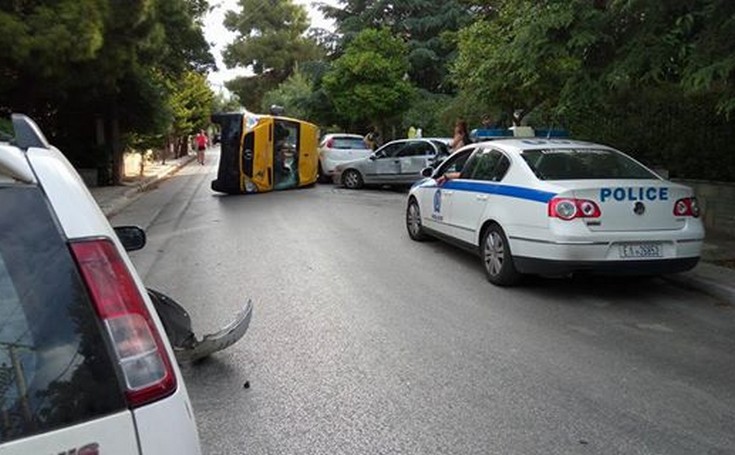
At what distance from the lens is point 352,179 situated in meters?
20.2

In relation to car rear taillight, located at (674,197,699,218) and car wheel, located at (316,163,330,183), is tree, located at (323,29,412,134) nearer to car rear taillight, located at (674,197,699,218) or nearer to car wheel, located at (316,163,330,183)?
car wheel, located at (316,163,330,183)

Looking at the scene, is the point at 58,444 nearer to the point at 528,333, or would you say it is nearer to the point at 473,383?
the point at 473,383

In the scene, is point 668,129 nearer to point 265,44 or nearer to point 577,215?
point 577,215

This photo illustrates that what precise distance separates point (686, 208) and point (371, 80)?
21286 millimetres

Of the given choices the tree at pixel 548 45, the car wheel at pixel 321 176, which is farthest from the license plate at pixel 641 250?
the car wheel at pixel 321 176

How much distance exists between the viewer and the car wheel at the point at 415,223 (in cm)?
1052

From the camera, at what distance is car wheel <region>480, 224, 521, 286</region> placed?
742 cm

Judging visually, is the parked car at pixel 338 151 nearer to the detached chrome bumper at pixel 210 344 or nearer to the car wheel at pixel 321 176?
the car wheel at pixel 321 176

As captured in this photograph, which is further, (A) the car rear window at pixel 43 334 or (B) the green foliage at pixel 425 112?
(B) the green foliage at pixel 425 112

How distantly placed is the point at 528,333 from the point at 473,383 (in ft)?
4.34

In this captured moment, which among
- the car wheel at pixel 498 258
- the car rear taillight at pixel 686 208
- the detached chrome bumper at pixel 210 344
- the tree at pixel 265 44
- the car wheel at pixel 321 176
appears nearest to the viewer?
the detached chrome bumper at pixel 210 344

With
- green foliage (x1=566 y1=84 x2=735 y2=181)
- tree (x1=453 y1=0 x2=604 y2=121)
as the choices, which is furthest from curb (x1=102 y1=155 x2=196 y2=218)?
green foliage (x1=566 y1=84 x2=735 y2=181)

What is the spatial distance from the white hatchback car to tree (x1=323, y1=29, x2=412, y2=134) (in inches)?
1008

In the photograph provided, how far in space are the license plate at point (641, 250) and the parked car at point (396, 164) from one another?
11.4 m
